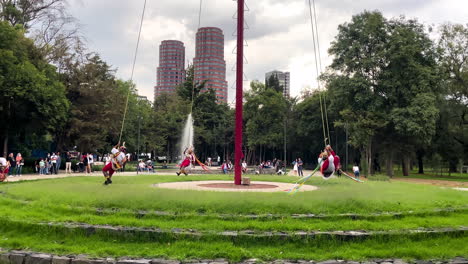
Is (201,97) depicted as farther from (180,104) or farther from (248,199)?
(248,199)

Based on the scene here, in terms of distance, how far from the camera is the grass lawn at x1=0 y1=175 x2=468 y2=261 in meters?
8.33

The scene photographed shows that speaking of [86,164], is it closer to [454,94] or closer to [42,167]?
[42,167]

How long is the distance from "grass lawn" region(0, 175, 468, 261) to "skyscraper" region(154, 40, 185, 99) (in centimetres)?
12737

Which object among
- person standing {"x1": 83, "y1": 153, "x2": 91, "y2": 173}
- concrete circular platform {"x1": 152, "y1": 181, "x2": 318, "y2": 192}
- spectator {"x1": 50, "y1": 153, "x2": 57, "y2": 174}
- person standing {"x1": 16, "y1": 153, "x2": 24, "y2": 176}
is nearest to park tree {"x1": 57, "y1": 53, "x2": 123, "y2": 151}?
person standing {"x1": 83, "y1": 153, "x2": 91, "y2": 173}

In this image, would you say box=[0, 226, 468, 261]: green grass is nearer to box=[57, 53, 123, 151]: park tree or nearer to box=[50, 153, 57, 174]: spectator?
box=[50, 153, 57, 174]: spectator

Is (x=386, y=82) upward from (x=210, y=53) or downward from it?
downward

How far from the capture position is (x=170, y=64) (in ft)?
467

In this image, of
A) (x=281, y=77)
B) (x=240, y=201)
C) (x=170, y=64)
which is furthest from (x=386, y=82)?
(x=170, y=64)

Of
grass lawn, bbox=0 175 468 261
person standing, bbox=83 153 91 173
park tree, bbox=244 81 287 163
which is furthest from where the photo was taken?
park tree, bbox=244 81 287 163

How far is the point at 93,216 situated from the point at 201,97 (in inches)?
2381

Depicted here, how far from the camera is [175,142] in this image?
226ft

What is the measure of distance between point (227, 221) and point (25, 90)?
26041mm

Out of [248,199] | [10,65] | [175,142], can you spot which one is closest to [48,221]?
[248,199]

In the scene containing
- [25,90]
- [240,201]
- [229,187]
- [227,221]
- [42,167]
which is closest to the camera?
[227,221]
